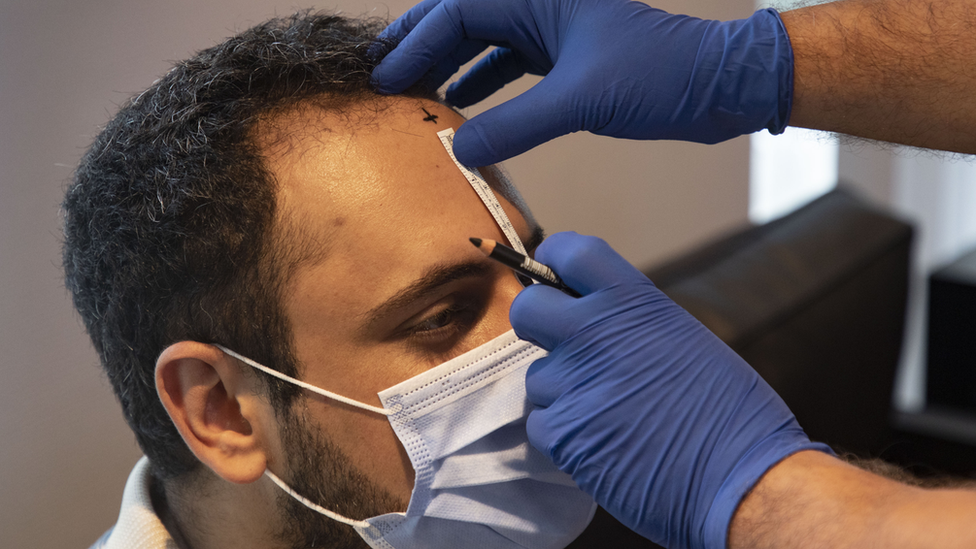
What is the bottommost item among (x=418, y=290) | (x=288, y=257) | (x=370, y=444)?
(x=370, y=444)

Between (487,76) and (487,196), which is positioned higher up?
(487,76)

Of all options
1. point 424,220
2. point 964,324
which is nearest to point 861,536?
point 424,220

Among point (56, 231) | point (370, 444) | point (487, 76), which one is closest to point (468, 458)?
point (370, 444)

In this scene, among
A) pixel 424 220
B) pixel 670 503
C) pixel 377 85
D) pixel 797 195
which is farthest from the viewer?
pixel 797 195

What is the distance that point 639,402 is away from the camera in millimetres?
993

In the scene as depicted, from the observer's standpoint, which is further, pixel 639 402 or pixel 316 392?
pixel 316 392

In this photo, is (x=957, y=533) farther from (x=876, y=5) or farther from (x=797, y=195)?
(x=797, y=195)

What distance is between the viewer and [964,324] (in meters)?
2.98

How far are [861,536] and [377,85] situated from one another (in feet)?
3.32

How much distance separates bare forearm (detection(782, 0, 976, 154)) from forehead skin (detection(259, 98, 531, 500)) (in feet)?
2.17

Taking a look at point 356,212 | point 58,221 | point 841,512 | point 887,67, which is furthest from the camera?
point 58,221

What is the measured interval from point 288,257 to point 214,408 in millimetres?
318

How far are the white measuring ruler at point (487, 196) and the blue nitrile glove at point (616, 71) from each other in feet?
0.06

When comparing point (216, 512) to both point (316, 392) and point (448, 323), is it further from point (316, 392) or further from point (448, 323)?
point (448, 323)
